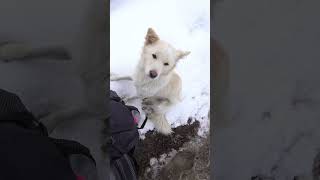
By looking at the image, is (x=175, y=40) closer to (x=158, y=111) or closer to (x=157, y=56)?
(x=157, y=56)

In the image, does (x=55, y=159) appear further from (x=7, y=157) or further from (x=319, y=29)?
(x=319, y=29)

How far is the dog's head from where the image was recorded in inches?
60.5

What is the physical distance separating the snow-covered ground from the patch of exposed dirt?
0.10m

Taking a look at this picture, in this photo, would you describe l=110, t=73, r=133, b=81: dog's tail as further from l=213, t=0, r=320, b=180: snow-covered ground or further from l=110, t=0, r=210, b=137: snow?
l=213, t=0, r=320, b=180: snow-covered ground

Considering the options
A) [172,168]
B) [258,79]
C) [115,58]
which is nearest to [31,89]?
[115,58]

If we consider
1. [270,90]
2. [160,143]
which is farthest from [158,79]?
[270,90]

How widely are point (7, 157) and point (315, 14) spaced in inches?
46.3

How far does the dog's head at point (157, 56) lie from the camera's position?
5.04 feet

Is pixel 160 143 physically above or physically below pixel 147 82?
below

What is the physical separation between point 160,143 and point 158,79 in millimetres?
179

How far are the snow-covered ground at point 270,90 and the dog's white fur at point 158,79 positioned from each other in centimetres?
17

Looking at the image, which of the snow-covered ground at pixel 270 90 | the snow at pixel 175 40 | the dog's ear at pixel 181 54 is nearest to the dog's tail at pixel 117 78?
the snow at pixel 175 40

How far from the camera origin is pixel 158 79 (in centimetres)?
156

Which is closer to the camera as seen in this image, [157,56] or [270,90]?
[157,56]
